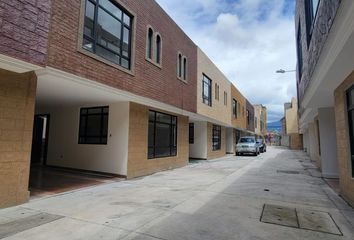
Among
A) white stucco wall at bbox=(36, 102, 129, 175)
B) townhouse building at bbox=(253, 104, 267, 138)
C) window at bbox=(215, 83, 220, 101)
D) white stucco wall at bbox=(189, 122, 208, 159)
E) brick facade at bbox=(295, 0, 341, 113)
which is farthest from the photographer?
townhouse building at bbox=(253, 104, 267, 138)

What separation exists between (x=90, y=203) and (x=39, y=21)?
15.4ft

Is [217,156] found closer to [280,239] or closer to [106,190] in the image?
[106,190]

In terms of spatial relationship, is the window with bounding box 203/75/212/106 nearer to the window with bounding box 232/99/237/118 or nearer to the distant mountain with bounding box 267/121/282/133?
the window with bounding box 232/99/237/118

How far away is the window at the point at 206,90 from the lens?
1830 cm

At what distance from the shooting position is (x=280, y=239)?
13.9 ft

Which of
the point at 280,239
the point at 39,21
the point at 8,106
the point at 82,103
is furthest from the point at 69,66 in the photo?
the point at 280,239

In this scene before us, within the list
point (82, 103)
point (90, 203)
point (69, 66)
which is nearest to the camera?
point (90, 203)

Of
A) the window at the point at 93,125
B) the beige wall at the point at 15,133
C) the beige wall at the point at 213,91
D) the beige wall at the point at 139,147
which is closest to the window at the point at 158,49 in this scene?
the beige wall at the point at 139,147

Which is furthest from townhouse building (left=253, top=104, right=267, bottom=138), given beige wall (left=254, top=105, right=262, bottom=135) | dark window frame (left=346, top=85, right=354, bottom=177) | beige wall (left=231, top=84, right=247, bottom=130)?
dark window frame (left=346, top=85, right=354, bottom=177)

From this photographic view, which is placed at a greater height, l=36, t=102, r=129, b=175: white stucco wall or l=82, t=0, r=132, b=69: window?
l=82, t=0, r=132, b=69: window

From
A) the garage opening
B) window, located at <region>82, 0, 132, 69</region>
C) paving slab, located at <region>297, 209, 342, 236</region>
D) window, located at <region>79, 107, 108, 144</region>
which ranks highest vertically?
window, located at <region>82, 0, 132, 69</region>

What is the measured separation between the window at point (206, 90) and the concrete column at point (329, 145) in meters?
8.54

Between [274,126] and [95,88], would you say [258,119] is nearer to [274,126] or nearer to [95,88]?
[274,126]

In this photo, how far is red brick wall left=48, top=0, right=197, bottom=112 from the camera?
6.84 metres
